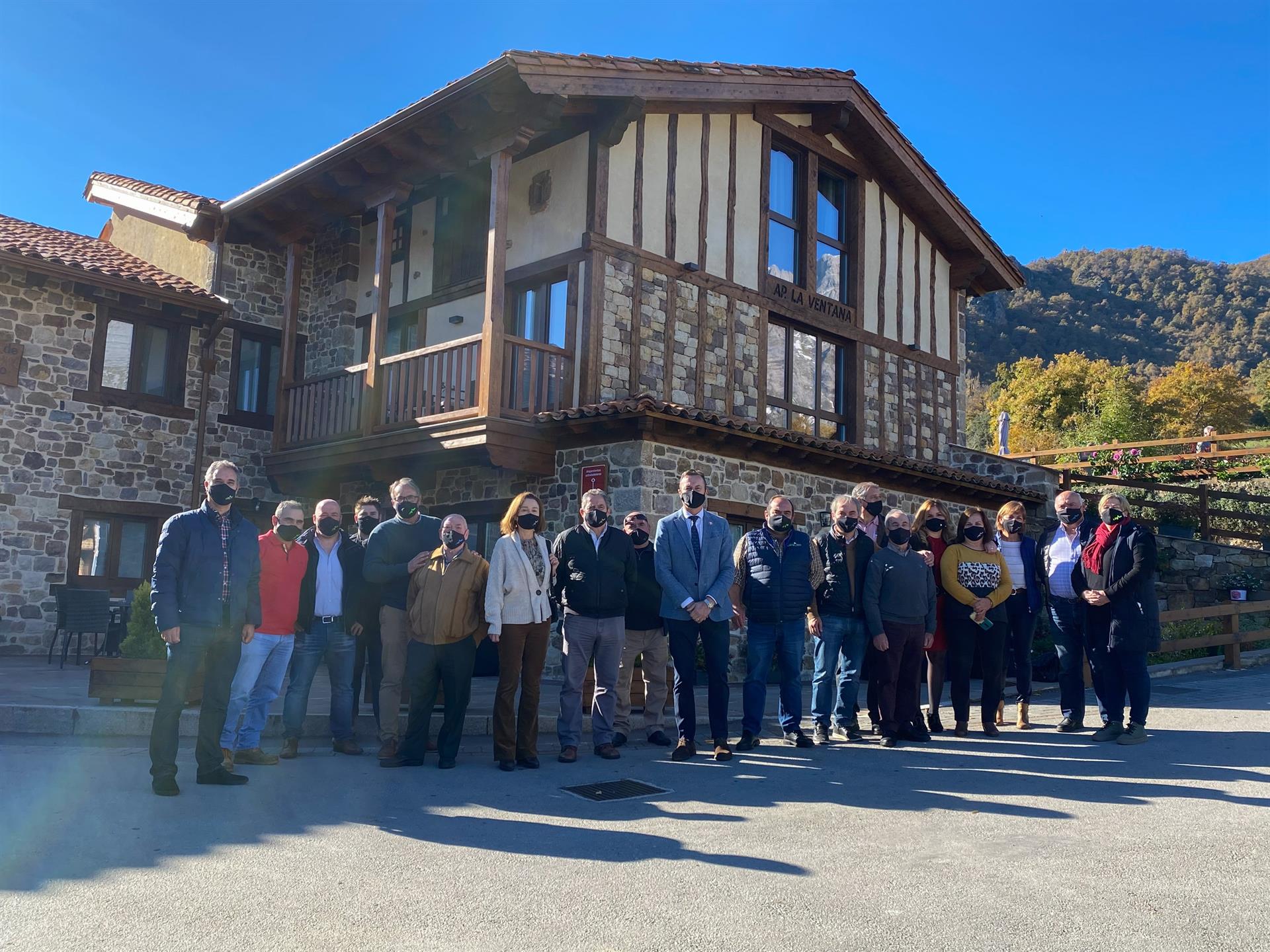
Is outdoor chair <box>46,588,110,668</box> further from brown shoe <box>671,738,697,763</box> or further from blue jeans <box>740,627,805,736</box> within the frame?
blue jeans <box>740,627,805,736</box>

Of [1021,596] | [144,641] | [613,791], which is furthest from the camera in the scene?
[1021,596]

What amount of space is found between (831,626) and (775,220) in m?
9.19

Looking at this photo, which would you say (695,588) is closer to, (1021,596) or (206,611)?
(1021,596)

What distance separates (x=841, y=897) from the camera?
155 inches

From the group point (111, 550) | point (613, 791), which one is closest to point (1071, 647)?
point (613, 791)

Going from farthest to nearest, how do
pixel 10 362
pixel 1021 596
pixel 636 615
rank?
1. pixel 10 362
2. pixel 1021 596
3. pixel 636 615

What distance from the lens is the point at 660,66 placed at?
12.6 metres

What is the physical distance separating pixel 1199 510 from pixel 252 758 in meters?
17.9

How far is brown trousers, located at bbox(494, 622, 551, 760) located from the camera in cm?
670

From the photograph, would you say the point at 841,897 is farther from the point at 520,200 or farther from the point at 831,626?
the point at 520,200

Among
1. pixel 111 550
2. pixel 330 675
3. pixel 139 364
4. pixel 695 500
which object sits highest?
pixel 139 364

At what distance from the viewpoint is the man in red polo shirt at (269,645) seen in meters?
6.56

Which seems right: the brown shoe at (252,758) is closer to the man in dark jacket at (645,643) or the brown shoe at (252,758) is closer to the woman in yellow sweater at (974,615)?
the man in dark jacket at (645,643)

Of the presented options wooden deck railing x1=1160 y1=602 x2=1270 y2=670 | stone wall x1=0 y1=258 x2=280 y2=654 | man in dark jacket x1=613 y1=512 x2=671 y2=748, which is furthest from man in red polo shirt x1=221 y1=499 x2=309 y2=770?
wooden deck railing x1=1160 y1=602 x2=1270 y2=670
